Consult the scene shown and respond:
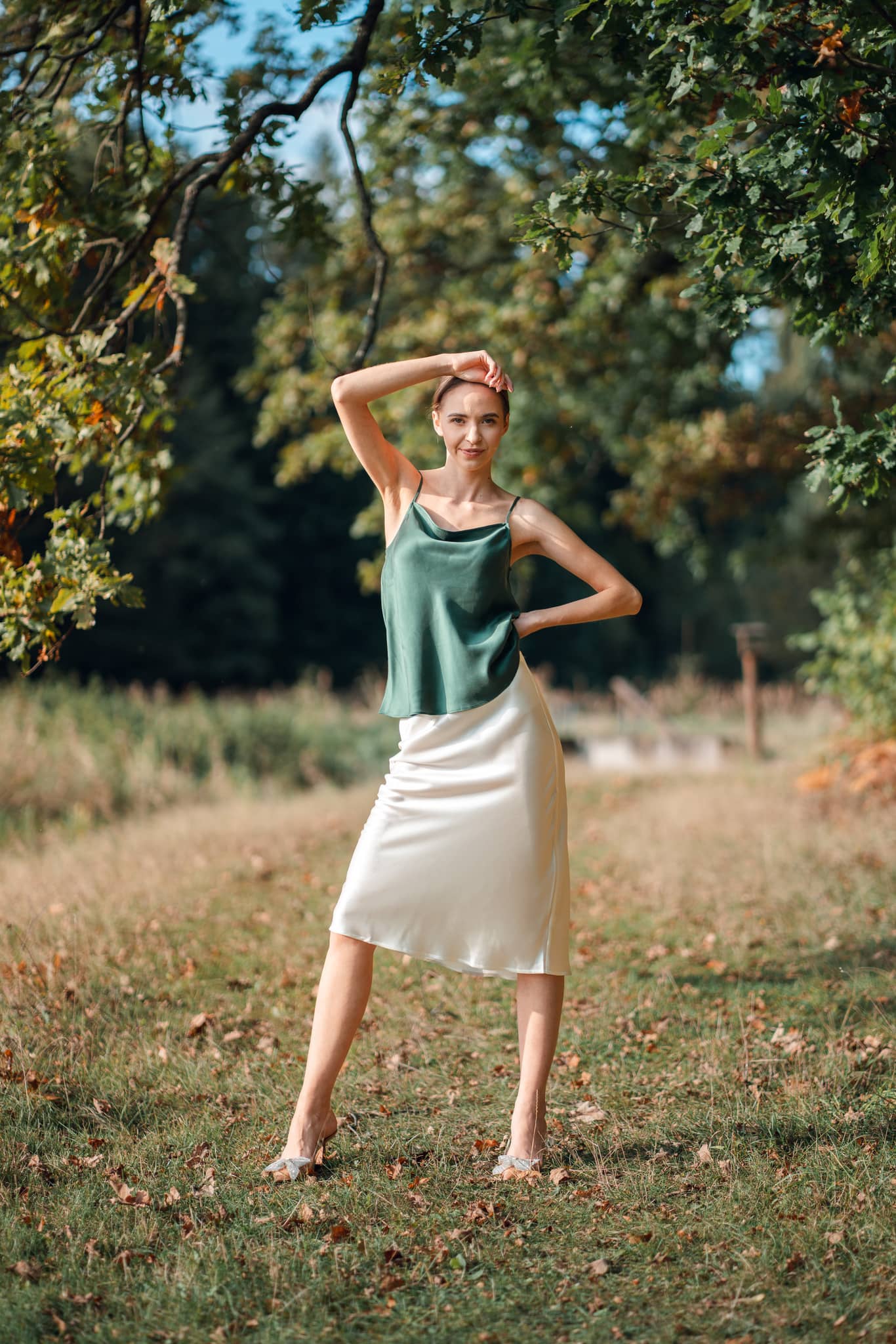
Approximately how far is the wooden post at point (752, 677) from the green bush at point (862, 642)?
13.1 ft

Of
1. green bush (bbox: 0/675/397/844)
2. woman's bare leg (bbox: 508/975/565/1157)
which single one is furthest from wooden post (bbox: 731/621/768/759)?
woman's bare leg (bbox: 508/975/565/1157)

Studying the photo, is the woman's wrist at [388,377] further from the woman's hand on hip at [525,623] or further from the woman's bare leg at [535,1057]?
the woman's bare leg at [535,1057]

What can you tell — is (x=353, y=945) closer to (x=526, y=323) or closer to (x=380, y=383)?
(x=380, y=383)

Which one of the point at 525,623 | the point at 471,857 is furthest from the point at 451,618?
the point at 471,857

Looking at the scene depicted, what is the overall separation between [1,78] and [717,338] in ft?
25.5

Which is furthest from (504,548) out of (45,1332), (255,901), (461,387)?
(255,901)

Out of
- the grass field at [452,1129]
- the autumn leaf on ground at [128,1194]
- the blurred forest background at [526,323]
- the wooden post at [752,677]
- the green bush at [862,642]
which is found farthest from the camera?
the wooden post at [752,677]

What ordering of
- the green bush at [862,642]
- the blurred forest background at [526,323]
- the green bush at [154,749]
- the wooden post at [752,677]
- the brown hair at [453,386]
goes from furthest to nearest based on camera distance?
the wooden post at [752,677] < the green bush at [154,749] < the green bush at [862,642] < the blurred forest background at [526,323] < the brown hair at [453,386]

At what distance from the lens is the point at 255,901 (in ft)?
23.2

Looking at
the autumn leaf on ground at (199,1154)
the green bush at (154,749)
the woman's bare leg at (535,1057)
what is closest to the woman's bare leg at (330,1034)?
the autumn leaf on ground at (199,1154)

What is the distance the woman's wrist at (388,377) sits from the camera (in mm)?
3340

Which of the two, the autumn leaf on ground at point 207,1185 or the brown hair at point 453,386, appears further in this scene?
the brown hair at point 453,386

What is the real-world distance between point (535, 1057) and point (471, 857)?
1.99 feet

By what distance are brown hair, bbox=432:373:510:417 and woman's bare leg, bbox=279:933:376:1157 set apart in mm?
1573
